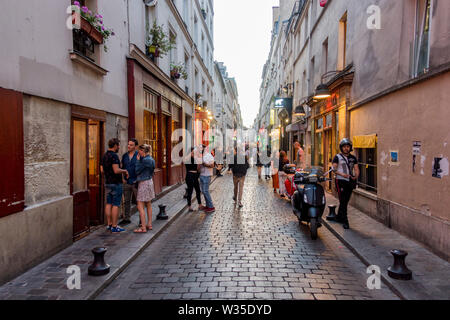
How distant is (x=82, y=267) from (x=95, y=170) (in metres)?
2.93

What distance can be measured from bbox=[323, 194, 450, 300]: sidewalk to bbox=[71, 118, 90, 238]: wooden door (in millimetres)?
4883

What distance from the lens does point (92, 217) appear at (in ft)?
22.7

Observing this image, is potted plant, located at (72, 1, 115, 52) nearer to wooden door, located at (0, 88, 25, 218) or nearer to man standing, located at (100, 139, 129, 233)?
man standing, located at (100, 139, 129, 233)

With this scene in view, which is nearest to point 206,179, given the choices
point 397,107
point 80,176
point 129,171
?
point 129,171

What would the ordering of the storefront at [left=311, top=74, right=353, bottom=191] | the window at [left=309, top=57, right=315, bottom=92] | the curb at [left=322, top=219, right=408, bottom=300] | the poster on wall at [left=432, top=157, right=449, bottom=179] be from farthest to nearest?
the window at [left=309, top=57, right=315, bottom=92] < the storefront at [left=311, top=74, right=353, bottom=191] < the poster on wall at [left=432, top=157, right=449, bottom=179] < the curb at [left=322, top=219, right=408, bottom=300]

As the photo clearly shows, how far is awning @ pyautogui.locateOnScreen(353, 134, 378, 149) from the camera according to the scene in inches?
308

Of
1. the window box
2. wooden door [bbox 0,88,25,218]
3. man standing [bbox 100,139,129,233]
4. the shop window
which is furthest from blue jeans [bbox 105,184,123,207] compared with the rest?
the shop window

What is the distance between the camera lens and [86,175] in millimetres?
6371

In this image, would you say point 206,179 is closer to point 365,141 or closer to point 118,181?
point 118,181

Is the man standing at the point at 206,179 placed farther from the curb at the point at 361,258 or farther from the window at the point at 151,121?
the curb at the point at 361,258

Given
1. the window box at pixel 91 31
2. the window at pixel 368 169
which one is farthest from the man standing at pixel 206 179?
the window at pixel 368 169

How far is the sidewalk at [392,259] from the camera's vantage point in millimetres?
3762

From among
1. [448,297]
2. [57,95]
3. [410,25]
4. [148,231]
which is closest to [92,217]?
[148,231]
